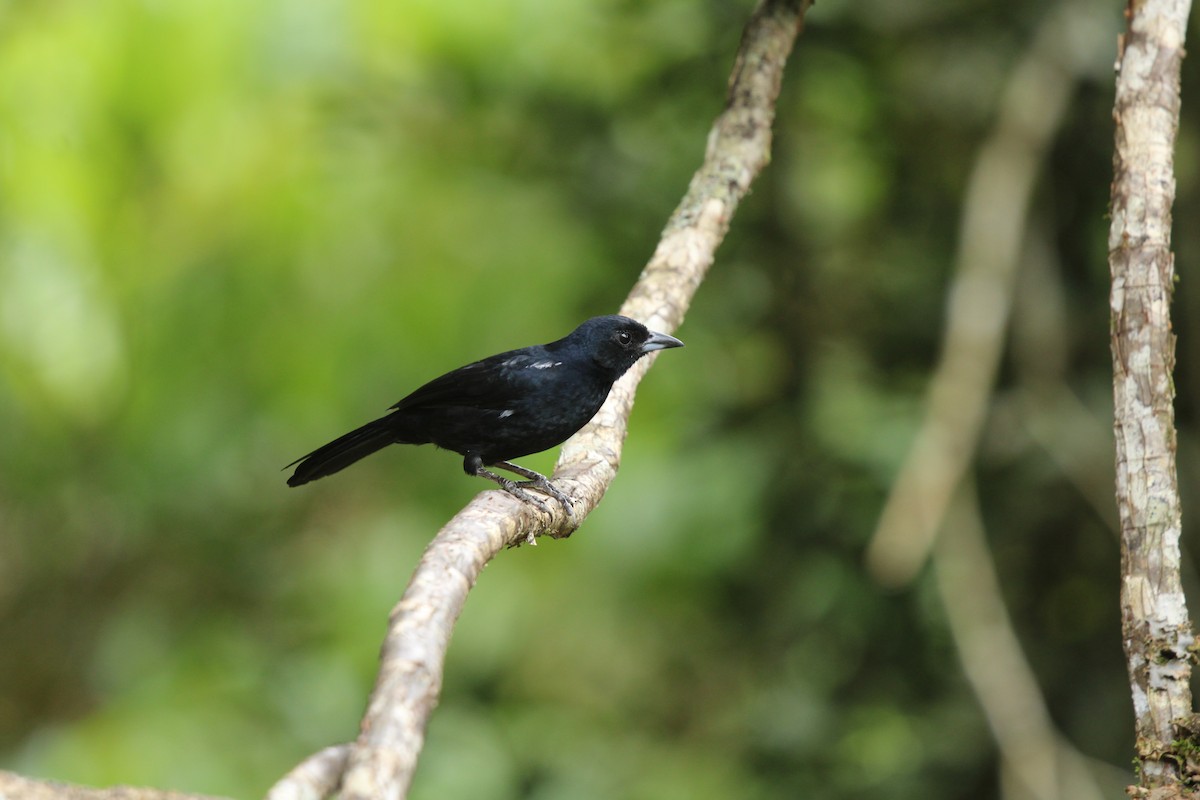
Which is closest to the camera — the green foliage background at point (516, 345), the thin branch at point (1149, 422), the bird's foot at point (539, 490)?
the thin branch at point (1149, 422)

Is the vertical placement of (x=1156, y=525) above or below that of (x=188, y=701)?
below

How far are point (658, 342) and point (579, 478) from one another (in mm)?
848

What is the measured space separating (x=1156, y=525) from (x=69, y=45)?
4224 millimetres

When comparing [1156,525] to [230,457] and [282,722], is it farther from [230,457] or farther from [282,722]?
[230,457]

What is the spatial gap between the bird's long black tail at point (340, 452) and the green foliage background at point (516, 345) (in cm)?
134

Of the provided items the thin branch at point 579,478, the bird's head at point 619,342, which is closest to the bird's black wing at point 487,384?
the bird's head at point 619,342

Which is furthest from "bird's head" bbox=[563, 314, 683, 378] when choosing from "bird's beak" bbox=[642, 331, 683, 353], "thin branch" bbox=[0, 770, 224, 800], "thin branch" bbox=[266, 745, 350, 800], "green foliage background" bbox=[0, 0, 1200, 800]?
"thin branch" bbox=[266, 745, 350, 800]

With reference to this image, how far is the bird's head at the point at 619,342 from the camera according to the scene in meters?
3.61

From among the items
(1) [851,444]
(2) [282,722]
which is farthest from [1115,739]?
(2) [282,722]

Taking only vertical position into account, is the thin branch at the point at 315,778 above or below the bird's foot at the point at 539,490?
below

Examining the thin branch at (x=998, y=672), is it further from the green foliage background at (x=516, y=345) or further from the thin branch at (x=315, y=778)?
the thin branch at (x=315, y=778)

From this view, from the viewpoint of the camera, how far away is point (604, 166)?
5.13 m

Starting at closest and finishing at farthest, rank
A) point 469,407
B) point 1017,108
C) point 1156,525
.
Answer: point 1156,525 < point 469,407 < point 1017,108

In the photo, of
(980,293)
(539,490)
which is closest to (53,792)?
(539,490)
